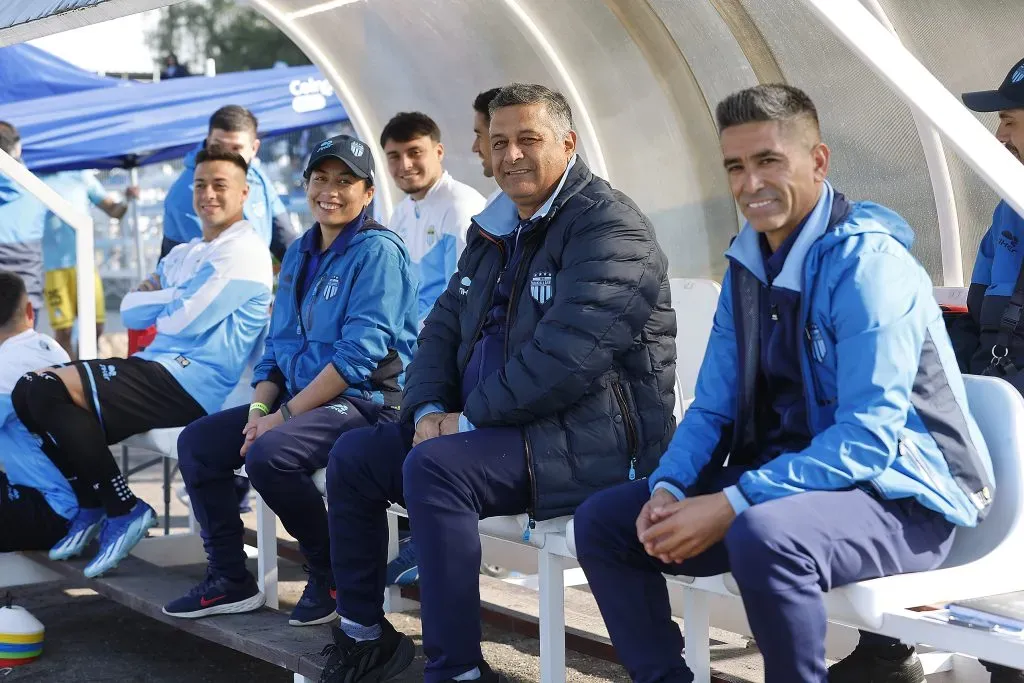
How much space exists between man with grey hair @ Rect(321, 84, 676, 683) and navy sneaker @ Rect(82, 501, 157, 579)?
5.16ft

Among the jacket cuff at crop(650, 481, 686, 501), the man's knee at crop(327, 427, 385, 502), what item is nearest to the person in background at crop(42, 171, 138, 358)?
the man's knee at crop(327, 427, 385, 502)

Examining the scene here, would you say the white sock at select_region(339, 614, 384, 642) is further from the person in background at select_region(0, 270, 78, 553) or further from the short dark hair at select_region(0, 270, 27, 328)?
the short dark hair at select_region(0, 270, 27, 328)

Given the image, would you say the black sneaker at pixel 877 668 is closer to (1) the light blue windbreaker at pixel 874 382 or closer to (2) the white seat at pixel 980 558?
(2) the white seat at pixel 980 558

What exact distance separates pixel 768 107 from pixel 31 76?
870 cm

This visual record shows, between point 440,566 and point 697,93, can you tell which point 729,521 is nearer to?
point 440,566

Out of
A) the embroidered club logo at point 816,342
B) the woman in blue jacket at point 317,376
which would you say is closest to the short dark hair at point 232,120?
the woman in blue jacket at point 317,376

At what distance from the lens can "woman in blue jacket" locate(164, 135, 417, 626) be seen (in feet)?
13.4

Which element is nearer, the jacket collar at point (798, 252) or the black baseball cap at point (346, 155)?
the jacket collar at point (798, 252)

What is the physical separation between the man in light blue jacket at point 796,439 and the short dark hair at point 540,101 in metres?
0.84

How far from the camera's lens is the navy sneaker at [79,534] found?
4.93m

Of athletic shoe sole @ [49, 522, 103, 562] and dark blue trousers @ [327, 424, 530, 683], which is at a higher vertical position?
dark blue trousers @ [327, 424, 530, 683]

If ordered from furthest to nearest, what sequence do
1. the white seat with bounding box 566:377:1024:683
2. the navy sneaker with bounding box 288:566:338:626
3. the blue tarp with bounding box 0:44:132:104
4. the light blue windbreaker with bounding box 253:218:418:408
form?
the blue tarp with bounding box 0:44:132:104
the light blue windbreaker with bounding box 253:218:418:408
the navy sneaker with bounding box 288:566:338:626
the white seat with bounding box 566:377:1024:683

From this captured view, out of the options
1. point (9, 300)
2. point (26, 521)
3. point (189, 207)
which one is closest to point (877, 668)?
point (26, 521)

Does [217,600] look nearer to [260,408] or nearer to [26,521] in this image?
[260,408]
